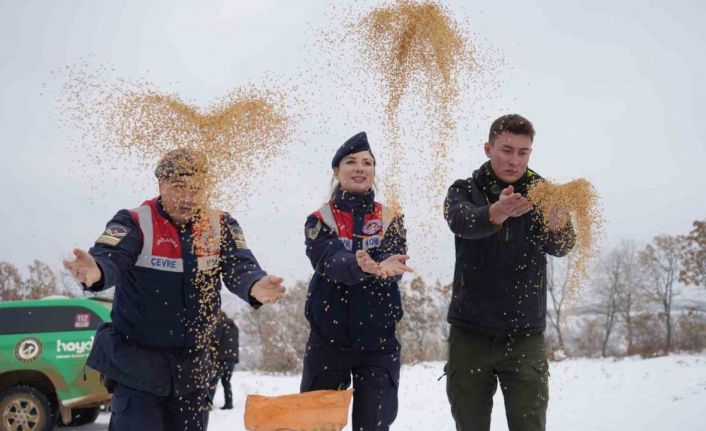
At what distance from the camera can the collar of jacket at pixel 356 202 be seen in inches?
150

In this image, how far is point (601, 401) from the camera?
28.5 feet

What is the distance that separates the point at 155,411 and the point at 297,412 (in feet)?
2.39

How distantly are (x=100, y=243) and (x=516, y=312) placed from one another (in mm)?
2265

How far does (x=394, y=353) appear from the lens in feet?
12.0

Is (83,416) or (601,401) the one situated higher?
(601,401)

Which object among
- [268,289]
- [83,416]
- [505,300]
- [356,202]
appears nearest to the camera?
[268,289]

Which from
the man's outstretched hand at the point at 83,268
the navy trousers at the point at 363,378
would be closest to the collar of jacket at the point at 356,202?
the navy trousers at the point at 363,378

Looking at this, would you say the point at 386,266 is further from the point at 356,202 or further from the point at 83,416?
the point at 83,416

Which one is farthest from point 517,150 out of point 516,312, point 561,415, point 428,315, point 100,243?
point 428,315

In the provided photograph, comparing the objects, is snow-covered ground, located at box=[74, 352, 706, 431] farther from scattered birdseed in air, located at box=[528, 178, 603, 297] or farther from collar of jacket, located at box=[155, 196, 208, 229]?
collar of jacket, located at box=[155, 196, 208, 229]

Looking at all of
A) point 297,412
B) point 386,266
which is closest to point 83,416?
point 297,412

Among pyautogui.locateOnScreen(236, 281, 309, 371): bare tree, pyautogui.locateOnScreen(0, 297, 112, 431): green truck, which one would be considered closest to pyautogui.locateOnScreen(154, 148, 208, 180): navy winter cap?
pyautogui.locateOnScreen(0, 297, 112, 431): green truck

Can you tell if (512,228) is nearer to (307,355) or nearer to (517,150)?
(517,150)

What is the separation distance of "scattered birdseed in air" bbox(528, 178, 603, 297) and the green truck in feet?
23.2
